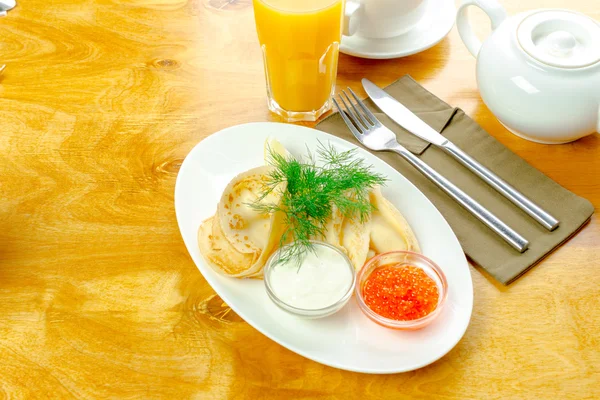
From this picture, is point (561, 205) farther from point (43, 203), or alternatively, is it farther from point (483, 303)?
point (43, 203)

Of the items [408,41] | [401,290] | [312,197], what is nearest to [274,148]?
[312,197]

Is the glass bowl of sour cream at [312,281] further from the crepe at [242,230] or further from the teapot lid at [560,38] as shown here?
the teapot lid at [560,38]

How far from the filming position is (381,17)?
4.57ft

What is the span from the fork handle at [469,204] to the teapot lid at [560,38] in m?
0.29

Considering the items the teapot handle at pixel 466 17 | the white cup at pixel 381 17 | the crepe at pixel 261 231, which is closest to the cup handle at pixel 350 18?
the white cup at pixel 381 17

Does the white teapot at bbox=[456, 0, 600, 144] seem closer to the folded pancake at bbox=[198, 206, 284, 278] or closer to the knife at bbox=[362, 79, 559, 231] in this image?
the knife at bbox=[362, 79, 559, 231]

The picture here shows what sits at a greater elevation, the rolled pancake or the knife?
the rolled pancake

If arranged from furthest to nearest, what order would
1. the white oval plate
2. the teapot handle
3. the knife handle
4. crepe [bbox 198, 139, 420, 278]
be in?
the teapot handle, the knife handle, crepe [bbox 198, 139, 420, 278], the white oval plate

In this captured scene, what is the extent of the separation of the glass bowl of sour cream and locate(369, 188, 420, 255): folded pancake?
3.2 inches

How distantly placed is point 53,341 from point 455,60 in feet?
3.52

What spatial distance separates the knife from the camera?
1140 millimetres

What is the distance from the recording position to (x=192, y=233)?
42.0 inches

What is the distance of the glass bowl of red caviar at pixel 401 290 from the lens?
947 millimetres

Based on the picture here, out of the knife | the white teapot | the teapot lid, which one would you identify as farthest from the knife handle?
the teapot lid
